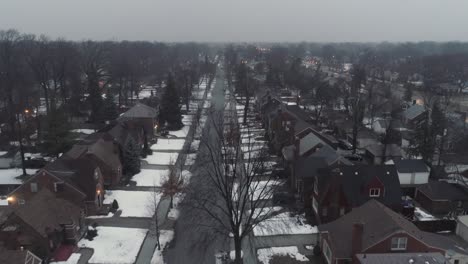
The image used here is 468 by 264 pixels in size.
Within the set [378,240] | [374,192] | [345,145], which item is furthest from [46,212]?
[345,145]

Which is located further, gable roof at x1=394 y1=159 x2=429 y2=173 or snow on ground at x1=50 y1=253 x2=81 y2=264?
gable roof at x1=394 y1=159 x2=429 y2=173

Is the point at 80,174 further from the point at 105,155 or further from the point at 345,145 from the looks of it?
the point at 345,145

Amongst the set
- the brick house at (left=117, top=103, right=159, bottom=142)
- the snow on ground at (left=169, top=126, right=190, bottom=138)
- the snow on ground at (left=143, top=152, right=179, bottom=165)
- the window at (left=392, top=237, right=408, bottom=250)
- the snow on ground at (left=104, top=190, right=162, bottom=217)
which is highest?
the brick house at (left=117, top=103, right=159, bottom=142)

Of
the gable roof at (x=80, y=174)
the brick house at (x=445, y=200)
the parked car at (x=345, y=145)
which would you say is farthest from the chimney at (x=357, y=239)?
the parked car at (x=345, y=145)

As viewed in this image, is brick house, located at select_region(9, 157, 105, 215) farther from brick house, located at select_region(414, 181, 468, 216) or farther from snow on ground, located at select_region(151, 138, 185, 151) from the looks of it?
brick house, located at select_region(414, 181, 468, 216)

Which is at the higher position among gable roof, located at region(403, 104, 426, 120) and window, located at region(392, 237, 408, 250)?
gable roof, located at region(403, 104, 426, 120)

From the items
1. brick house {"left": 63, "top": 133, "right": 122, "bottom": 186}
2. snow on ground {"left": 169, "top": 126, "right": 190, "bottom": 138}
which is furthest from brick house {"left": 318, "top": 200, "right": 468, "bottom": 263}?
snow on ground {"left": 169, "top": 126, "right": 190, "bottom": 138}

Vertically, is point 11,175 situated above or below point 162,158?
below
